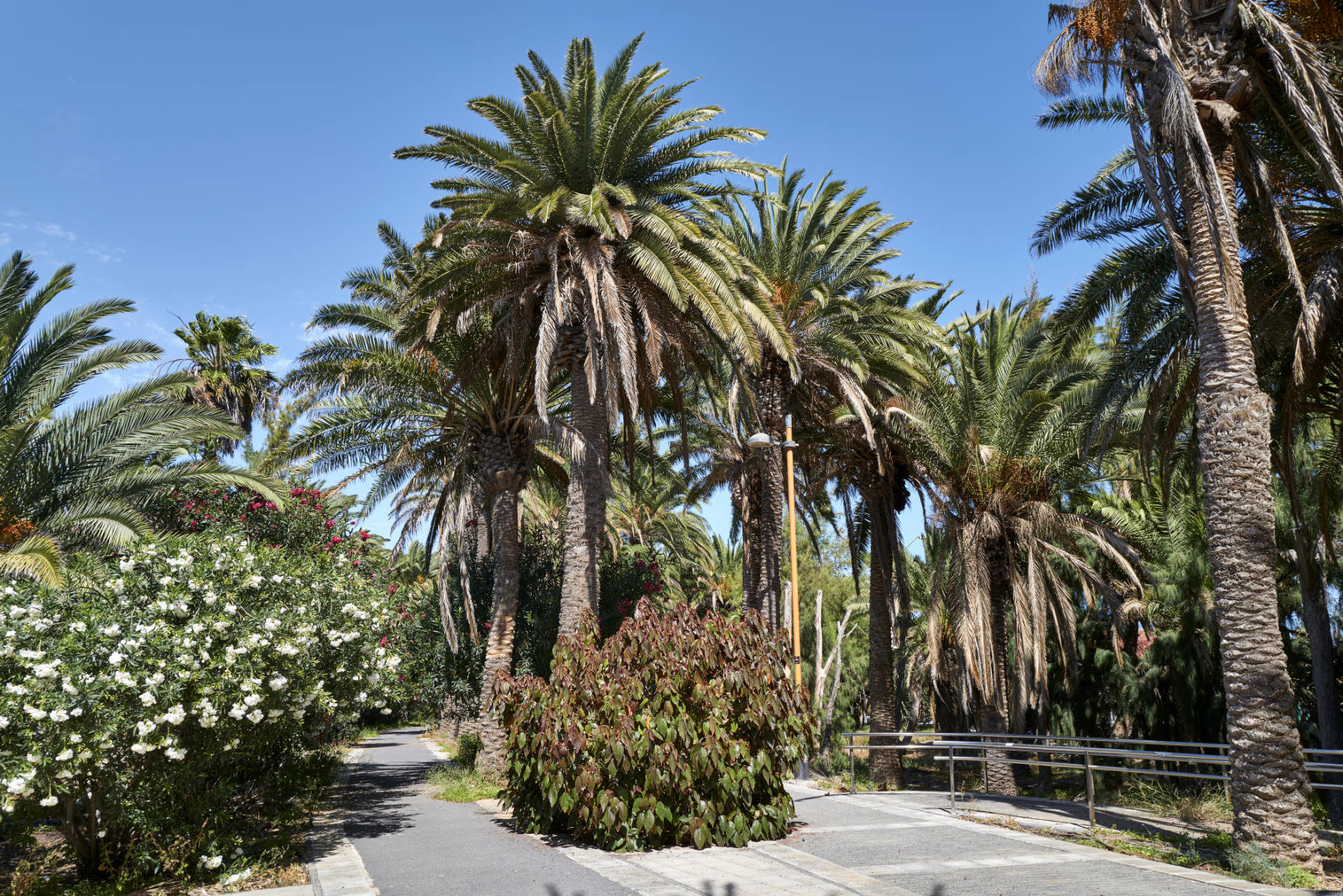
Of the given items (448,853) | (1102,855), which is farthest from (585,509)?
(1102,855)

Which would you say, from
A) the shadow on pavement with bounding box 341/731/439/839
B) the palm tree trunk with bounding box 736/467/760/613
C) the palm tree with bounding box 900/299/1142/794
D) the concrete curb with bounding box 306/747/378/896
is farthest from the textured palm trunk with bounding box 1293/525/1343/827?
the concrete curb with bounding box 306/747/378/896

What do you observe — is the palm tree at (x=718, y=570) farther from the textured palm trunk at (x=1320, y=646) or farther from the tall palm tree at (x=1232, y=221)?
the tall palm tree at (x=1232, y=221)

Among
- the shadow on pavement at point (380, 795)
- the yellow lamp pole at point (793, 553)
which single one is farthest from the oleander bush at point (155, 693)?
the yellow lamp pole at point (793, 553)

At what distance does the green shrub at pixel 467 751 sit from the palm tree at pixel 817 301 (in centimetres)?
722

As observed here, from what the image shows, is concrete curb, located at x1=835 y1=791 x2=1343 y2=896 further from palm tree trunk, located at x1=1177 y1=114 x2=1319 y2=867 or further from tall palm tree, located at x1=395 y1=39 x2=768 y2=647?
tall palm tree, located at x1=395 y1=39 x2=768 y2=647

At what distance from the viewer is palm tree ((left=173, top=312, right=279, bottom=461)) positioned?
935 inches

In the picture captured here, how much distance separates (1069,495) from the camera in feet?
66.9

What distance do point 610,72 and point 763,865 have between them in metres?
11.9

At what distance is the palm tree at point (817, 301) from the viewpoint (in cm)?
1750

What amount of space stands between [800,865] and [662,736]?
191 centimetres

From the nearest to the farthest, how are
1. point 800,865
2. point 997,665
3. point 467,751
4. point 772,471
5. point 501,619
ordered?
point 800,865
point 501,619
point 997,665
point 772,471
point 467,751

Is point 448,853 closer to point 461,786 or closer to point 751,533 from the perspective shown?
point 461,786

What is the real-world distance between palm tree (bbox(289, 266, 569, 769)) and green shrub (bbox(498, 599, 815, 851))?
5426mm

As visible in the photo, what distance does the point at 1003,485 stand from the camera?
17.3m
